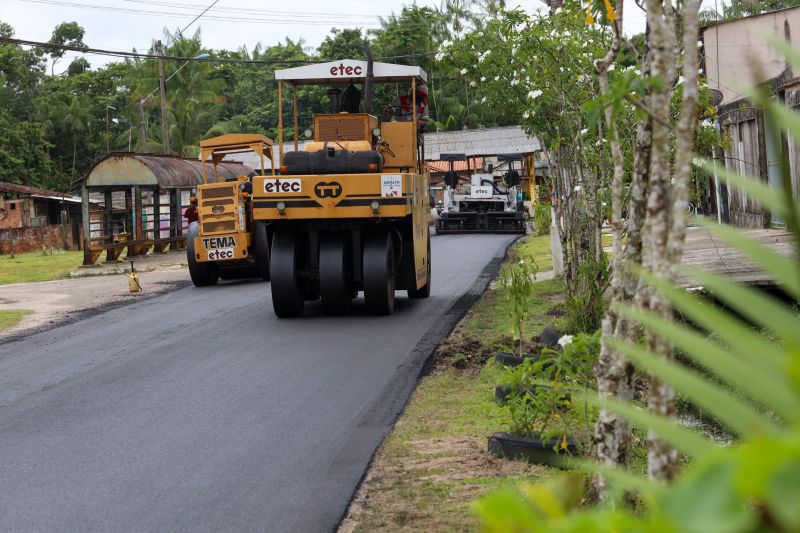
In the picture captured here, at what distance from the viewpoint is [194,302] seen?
1780 centimetres

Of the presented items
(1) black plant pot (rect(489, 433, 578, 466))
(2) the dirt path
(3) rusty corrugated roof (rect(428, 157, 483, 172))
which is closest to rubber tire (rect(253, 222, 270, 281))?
(2) the dirt path

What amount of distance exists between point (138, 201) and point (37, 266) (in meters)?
3.29

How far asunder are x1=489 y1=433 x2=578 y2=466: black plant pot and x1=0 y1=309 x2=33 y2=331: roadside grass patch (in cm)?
1087

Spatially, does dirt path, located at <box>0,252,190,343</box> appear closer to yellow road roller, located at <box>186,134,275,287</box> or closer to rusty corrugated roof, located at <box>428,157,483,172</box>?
yellow road roller, located at <box>186,134,275,287</box>

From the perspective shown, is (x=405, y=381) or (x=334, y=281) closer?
(x=405, y=381)

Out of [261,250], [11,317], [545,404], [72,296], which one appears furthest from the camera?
[261,250]

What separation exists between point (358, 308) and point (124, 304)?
4.57m

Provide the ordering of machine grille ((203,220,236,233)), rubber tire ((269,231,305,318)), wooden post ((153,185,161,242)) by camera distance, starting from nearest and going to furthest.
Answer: rubber tire ((269,231,305,318)), machine grille ((203,220,236,233)), wooden post ((153,185,161,242))

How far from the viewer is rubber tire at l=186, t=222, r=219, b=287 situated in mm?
20828

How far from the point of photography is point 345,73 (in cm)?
1641

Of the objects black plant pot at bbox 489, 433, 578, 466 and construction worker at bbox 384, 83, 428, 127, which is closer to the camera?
black plant pot at bbox 489, 433, 578, 466

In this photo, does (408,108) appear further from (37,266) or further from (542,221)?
(542,221)

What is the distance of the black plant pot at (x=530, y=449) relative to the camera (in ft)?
20.4

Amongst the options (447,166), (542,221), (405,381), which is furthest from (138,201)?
(447,166)
